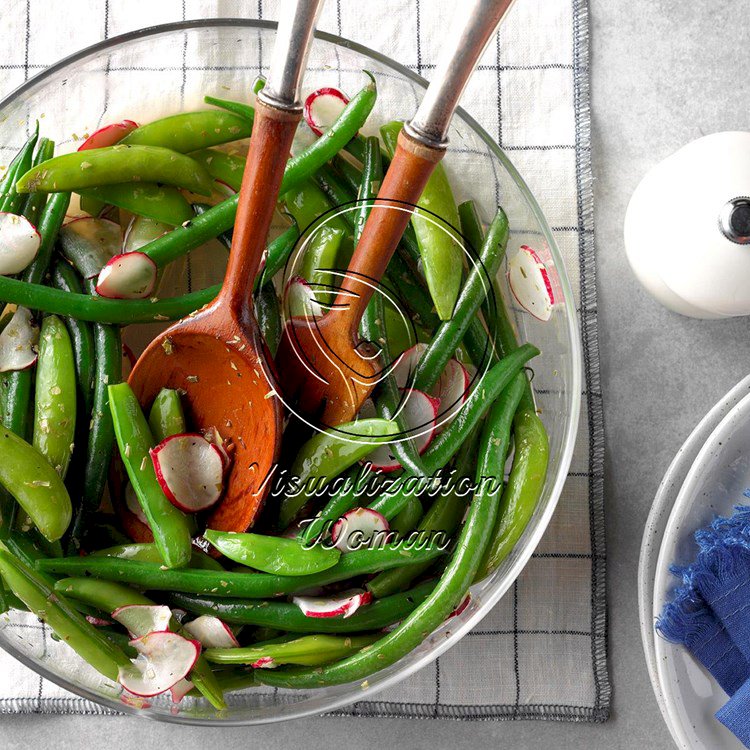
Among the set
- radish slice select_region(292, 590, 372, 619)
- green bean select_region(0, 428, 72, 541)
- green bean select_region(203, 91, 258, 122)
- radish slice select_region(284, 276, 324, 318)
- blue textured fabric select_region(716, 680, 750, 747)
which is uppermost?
green bean select_region(203, 91, 258, 122)

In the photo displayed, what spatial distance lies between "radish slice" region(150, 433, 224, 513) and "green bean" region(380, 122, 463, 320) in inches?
14.2

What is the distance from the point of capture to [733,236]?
1128 mm

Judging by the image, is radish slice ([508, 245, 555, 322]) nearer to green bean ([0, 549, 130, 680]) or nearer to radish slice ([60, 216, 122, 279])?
radish slice ([60, 216, 122, 279])

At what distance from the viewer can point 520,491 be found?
1.11 metres

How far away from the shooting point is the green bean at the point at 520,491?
3.63 feet

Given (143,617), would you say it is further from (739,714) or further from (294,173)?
(739,714)

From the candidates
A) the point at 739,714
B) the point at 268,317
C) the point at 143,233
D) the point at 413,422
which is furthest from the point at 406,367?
the point at 739,714

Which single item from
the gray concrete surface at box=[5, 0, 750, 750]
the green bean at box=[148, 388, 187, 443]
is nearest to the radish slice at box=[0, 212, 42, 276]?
the green bean at box=[148, 388, 187, 443]

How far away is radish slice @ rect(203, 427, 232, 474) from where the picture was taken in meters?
1.09

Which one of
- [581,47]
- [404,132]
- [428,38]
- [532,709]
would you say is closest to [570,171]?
[581,47]

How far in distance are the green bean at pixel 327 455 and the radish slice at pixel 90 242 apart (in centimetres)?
38

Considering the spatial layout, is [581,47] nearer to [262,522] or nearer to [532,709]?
[262,522]

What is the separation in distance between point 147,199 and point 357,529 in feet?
1.74

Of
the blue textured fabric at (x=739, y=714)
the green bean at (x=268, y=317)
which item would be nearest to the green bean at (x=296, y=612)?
the green bean at (x=268, y=317)
